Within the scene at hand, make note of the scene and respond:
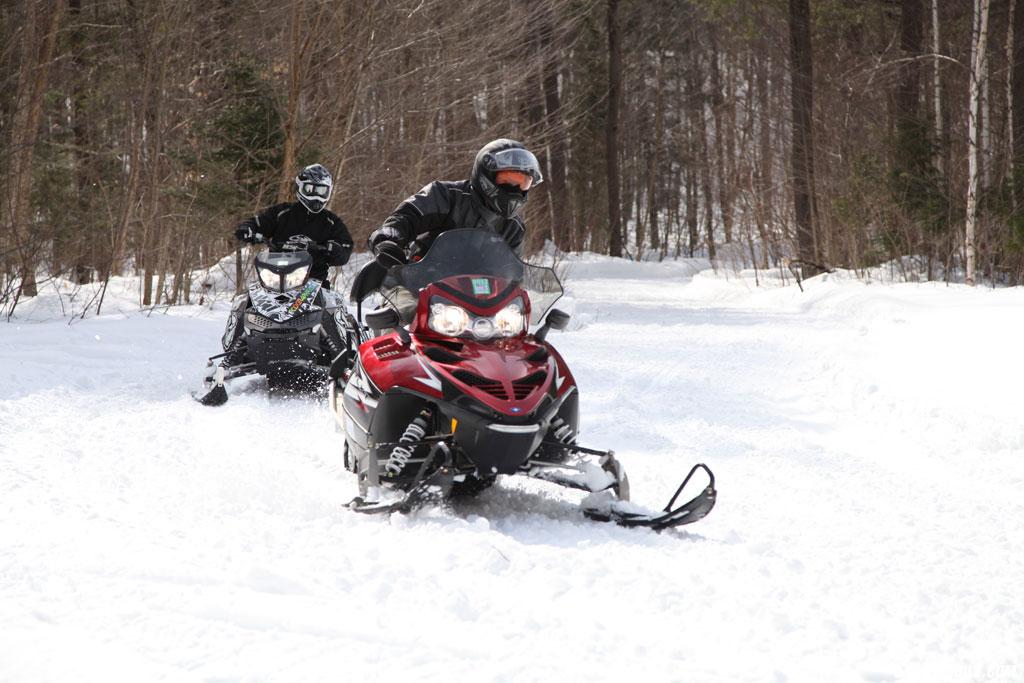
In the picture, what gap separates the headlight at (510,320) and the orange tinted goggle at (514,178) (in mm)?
873

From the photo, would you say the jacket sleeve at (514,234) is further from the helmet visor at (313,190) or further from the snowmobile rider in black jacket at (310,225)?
the helmet visor at (313,190)

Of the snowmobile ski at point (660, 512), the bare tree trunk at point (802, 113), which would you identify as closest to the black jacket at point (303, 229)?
the snowmobile ski at point (660, 512)

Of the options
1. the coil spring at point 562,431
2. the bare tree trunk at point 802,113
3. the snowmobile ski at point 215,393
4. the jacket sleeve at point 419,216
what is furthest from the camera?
the bare tree trunk at point 802,113

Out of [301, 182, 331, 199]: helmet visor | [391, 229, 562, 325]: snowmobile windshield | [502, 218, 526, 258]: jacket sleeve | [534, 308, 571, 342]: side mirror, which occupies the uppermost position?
[301, 182, 331, 199]: helmet visor

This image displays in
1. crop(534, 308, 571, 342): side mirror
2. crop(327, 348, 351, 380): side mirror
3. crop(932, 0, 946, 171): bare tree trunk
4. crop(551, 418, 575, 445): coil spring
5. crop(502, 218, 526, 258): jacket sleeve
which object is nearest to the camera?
crop(551, 418, 575, 445): coil spring

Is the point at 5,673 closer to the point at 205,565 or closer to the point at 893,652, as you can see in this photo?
the point at 205,565

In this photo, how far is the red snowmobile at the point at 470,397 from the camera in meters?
4.36

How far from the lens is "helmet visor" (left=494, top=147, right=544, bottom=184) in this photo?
17.0ft

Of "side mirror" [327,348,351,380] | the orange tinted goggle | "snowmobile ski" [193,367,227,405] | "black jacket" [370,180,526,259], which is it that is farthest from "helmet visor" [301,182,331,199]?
the orange tinted goggle

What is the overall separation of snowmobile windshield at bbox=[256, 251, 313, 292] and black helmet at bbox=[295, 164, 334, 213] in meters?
0.69

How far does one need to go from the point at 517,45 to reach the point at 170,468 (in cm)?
1450

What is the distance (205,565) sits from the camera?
363cm

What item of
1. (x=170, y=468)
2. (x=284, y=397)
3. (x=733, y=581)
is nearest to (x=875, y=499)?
(x=733, y=581)

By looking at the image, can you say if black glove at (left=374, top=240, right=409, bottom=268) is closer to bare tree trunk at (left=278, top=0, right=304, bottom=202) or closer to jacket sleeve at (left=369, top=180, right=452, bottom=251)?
jacket sleeve at (left=369, top=180, right=452, bottom=251)
